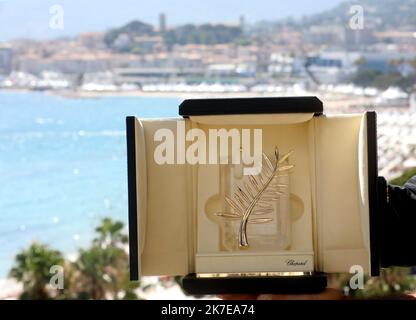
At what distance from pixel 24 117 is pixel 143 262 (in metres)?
8.10

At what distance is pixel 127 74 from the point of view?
9164 millimetres

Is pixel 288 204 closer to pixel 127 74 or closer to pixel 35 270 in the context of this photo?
pixel 35 270

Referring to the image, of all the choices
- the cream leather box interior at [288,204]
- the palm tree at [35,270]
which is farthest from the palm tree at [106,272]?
the cream leather box interior at [288,204]

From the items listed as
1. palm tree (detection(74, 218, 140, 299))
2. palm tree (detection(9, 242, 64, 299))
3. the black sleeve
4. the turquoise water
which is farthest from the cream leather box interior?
the turquoise water

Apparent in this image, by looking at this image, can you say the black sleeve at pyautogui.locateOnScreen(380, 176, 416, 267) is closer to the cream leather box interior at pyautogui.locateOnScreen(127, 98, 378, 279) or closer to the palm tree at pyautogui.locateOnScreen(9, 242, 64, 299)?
the cream leather box interior at pyautogui.locateOnScreen(127, 98, 378, 279)

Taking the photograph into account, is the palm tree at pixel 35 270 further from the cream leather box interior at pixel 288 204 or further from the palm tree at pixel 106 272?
the cream leather box interior at pixel 288 204

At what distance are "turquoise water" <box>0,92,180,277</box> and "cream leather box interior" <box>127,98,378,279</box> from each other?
6.07 m

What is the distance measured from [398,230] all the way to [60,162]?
766cm

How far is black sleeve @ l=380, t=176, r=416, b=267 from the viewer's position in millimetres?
2002

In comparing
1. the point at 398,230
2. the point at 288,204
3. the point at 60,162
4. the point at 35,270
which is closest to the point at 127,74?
the point at 60,162

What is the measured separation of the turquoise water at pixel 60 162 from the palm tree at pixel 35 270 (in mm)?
1755

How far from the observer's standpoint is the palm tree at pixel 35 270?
589cm

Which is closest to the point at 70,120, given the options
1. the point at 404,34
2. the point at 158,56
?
the point at 158,56

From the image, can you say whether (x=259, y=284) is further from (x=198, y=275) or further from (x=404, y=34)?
(x=404, y=34)
